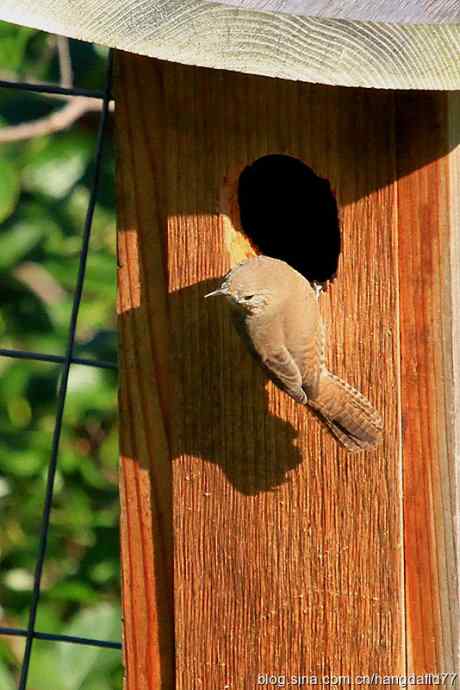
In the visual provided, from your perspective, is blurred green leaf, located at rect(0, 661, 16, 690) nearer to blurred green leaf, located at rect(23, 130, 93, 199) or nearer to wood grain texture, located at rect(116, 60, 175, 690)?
wood grain texture, located at rect(116, 60, 175, 690)

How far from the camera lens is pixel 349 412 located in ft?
9.66

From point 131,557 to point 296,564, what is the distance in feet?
1.19

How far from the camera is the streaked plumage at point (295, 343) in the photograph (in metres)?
3.00

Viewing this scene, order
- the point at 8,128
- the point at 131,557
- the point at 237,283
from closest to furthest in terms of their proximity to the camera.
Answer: the point at 237,283 → the point at 131,557 → the point at 8,128

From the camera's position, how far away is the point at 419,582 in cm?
308

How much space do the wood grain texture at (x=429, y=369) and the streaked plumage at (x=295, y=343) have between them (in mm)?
102

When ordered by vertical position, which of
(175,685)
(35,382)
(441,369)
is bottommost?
(175,685)

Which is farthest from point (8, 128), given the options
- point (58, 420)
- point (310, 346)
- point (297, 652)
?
point (297, 652)

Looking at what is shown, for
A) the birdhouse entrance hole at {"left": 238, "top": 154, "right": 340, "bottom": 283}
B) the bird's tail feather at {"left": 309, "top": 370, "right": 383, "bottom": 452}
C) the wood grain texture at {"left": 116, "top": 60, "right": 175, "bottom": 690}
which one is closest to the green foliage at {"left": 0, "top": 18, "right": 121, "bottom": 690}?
the birdhouse entrance hole at {"left": 238, "top": 154, "right": 340, "bottom": 283}

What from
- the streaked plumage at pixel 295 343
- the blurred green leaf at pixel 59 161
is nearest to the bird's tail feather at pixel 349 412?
the streaked plumage at pixel 295 343

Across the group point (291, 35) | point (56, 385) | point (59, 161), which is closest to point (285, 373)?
point (291, 35)

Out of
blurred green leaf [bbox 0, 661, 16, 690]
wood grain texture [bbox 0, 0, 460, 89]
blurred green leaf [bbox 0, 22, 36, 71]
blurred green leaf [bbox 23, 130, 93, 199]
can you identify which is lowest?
blurred green leaf [bbox 0, 661, 16, 690]

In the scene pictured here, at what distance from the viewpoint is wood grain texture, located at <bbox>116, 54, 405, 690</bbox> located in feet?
10.0

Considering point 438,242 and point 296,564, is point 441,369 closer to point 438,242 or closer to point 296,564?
point 438,242
